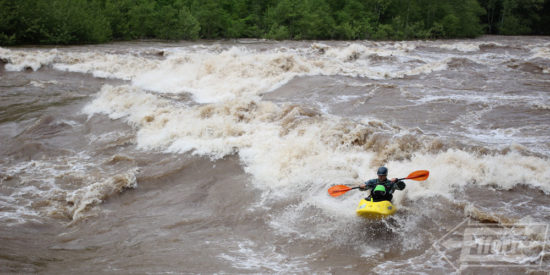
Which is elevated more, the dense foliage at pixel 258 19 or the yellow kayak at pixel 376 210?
the dense foliage at pixel 258 19

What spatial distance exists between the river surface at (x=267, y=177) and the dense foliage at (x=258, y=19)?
41.7 ft

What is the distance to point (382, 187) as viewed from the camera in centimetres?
467

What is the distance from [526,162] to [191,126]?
563 centimetres

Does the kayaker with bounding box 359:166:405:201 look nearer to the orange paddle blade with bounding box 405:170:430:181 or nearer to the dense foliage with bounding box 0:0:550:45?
the orange paddle blade with bounding box 405:170:430:181

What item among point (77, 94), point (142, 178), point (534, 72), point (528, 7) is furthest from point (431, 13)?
point (142, 178)

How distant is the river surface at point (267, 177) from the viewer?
4.20 metres

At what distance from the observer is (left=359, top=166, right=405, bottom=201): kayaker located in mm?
4660

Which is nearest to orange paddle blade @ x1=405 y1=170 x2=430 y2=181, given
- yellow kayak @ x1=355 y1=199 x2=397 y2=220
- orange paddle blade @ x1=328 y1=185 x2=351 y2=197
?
yellow kayak @ x1=355 y1=199 x2=397 y2=220

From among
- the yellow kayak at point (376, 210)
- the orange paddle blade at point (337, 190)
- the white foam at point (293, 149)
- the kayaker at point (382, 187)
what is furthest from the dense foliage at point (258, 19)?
the yellow kayak at point (376, 210)

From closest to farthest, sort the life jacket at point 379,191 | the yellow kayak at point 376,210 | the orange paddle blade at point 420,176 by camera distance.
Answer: the yellow kayak at point 376,210 < the life jacket at point 379,191 < the orange paddle blade at point 420,176

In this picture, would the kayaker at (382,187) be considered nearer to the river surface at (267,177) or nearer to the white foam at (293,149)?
the river surface at (267,177)

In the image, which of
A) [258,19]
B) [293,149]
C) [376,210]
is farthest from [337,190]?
[258,19]

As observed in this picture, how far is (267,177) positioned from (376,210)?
79.9 inches

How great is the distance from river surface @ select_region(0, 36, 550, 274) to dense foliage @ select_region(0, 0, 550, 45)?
41.7ft
